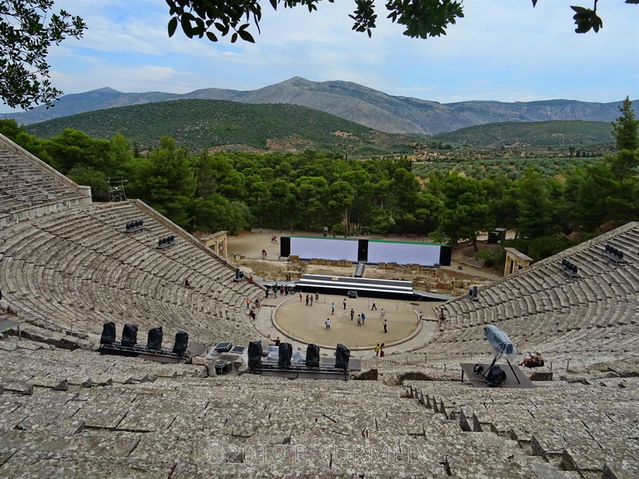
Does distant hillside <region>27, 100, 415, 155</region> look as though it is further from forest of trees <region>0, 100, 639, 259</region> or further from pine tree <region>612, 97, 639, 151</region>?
pine tree <region>612, 97, 639, 151</region>

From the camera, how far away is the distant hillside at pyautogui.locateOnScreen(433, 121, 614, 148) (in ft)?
302

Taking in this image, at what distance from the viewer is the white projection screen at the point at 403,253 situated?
1032 inches

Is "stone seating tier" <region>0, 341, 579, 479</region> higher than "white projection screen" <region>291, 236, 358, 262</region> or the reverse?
higher

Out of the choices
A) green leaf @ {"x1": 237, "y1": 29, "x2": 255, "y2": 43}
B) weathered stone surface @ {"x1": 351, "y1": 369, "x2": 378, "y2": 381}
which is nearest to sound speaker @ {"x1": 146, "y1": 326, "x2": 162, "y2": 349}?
weathered stone surface @ {"x1": 351, "y1": 369, "x2": 378, "y2": 381}

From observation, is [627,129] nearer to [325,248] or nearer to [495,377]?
[325,248]

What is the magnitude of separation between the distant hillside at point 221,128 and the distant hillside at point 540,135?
24818mm

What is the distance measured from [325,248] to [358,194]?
11046 millimetres

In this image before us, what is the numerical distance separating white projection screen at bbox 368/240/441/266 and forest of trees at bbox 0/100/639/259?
337cm

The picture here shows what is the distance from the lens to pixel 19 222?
1540 centimetres

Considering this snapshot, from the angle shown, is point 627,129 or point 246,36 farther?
point 627,129

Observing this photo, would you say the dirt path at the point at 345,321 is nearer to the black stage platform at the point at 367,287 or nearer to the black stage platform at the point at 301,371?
the black stage platform at the point at 367,287

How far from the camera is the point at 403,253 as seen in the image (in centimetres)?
2662

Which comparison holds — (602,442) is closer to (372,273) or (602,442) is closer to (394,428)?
(394,428)

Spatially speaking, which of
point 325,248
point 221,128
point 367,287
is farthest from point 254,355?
point 221,128
